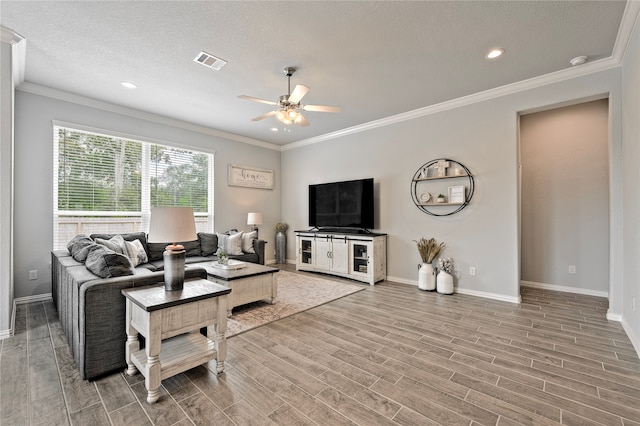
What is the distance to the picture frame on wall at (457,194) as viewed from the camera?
4.06 meters

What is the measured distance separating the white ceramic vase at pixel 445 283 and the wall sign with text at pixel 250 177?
425 centimetres

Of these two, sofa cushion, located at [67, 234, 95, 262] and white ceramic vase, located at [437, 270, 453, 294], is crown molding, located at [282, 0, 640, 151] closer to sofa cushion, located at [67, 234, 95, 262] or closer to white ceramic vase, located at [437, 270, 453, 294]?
white ceramic vase, located at [437, 270, 453, 294]

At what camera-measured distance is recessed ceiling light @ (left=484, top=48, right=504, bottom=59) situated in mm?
2861

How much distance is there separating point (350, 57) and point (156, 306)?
293 cm

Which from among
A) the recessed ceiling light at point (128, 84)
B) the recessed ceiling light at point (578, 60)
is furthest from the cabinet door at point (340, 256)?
the recessed ceiling light at point (128, 84)

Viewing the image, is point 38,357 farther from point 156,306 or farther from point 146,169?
point 146,169

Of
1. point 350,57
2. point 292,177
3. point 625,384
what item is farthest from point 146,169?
point 625,384

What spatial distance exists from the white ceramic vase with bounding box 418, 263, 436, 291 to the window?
416 cm

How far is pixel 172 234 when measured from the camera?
2.01 meters

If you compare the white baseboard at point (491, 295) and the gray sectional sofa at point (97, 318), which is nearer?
the gray sectional sofa at point (97, 318)

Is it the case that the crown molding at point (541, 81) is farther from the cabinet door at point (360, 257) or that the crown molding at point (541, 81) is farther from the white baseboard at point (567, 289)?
the white baseboard at point (567, 289)

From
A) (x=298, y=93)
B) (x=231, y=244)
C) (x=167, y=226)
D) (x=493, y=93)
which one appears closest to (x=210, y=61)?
(x=298, y=93)

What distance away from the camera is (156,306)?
1696mm

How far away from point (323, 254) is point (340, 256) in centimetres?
39
